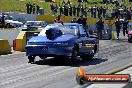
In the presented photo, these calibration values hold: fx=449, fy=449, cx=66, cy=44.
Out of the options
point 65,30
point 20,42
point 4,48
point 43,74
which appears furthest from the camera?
point 20,42

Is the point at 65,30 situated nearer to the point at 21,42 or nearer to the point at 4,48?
the point at 4,48

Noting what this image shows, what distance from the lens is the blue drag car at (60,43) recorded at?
1570 centimetres

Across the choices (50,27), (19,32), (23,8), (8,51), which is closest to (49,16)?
(23,8)

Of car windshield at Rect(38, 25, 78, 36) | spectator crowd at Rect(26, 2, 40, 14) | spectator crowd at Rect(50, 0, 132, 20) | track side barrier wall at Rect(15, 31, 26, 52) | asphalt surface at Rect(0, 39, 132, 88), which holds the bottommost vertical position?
spectator crowd at Rect(50, 0, 132, 20)

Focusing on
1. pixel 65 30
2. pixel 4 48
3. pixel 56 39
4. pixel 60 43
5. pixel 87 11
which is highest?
pixel 65 30

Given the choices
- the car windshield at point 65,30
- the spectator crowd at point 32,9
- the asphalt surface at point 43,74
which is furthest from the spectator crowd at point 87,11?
the asphalt surface at point 43,74

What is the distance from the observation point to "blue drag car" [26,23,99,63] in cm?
1570

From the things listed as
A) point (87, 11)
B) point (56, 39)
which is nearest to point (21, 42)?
point (56, 39)

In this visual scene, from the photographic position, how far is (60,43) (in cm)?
1570

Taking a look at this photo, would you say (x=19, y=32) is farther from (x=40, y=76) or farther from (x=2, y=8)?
(x=2, y=8)

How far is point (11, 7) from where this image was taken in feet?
162

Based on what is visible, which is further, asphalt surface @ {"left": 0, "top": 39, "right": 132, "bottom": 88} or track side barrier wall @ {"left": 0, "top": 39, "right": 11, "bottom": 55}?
track side barrier wall @ {"left": 0, "top": 39, "right": 11, "bottom": 55}

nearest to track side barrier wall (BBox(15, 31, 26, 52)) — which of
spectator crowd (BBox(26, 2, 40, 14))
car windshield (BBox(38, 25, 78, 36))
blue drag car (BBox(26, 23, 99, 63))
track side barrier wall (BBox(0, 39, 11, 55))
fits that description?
track side barrier wall (BBox(0, 39, 11, 55))

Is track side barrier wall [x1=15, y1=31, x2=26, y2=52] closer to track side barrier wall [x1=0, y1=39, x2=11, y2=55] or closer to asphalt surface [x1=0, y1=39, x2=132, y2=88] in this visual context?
track side barrier wall [x1=0, y1=39, x2=11, y2=55]
